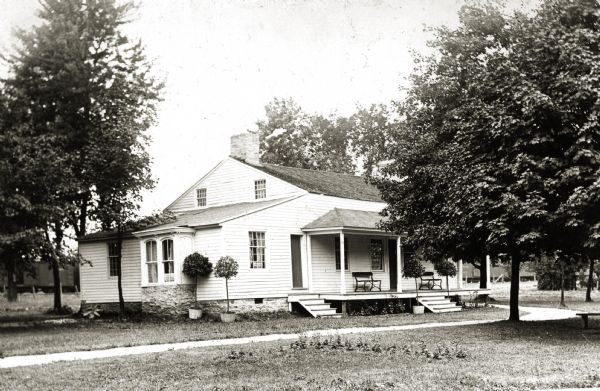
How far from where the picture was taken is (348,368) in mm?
12109

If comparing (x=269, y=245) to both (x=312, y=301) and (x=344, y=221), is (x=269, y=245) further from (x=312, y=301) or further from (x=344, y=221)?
(x=344, y=221)

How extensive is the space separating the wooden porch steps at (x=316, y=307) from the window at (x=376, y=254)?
445 cm

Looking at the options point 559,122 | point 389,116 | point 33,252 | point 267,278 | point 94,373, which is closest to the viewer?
point 94,373

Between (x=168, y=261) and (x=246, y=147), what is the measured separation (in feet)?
29.3

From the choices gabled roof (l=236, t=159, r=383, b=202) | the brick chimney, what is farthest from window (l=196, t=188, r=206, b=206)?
gabled roof (l=236, t=159, r=383, b=202)

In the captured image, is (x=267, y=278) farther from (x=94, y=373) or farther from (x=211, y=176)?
(x=94, y=373)

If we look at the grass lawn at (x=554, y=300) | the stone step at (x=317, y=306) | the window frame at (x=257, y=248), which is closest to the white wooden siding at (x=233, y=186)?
the window frame at (x=257, y=248)

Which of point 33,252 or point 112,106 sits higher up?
point 112,106

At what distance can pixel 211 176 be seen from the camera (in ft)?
111

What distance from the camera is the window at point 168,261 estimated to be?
2673 centimetres

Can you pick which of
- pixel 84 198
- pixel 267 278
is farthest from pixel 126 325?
pixel 84 198

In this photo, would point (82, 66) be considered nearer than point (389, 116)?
Yes

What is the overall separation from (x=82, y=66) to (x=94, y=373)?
67.1 ft

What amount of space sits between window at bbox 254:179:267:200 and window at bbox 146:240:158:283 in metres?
5.91
